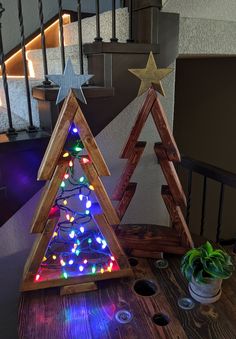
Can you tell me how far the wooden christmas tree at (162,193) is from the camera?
3.57ft

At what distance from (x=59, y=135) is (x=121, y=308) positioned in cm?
58

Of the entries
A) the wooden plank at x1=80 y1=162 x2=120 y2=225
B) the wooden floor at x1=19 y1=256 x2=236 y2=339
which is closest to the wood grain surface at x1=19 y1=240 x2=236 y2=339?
the wooden floor at x1=19 y1=256 x2=236 y2=339

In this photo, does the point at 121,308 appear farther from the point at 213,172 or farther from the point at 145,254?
the point at 213,172

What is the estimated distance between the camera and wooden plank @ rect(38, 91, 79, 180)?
2.90ft

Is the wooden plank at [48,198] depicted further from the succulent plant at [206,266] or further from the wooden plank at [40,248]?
the succulent plant at [206,266]

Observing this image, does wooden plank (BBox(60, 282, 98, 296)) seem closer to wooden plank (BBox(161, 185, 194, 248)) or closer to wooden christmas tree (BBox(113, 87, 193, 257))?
wooden christmas tree (BBox(113, 87, 193, 257))

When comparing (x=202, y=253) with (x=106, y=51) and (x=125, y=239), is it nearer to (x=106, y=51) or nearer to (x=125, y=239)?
(x=125, y=239)

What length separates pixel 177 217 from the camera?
3.86ft

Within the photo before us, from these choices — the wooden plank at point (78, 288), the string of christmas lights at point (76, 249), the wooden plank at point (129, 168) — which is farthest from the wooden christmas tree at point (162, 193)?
the wooden plank at point (78, 288)

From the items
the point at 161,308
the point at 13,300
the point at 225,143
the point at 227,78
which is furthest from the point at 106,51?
the point at 225,143

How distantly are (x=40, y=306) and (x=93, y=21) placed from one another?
1.35 meters

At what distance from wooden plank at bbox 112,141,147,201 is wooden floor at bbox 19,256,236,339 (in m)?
0.33

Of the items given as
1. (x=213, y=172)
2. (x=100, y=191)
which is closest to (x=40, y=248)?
(x=100, y=191)

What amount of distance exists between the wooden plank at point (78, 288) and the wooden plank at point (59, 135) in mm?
397
